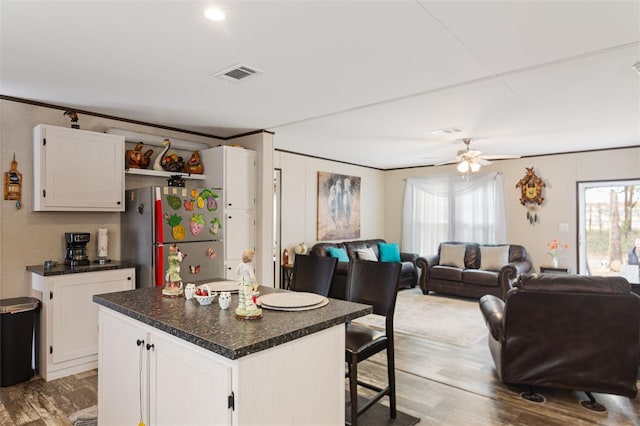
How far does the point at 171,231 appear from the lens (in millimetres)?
3789

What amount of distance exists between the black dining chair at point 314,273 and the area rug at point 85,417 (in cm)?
162

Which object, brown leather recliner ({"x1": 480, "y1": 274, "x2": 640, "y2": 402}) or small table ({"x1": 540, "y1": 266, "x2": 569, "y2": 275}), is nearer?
brown leather recliner ({"x1": 480, "y1": 274, "x2": 640, "y2": 402})

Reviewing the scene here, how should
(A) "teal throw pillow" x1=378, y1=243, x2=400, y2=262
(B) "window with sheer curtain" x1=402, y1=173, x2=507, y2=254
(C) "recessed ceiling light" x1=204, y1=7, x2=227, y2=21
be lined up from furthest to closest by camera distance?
(A) "teal throw pillow" x1=378, y1=243, x2=400, y2=262 → (B) "window with sheer curtain" x1=402, y1=173, x2=507, y2=254 → (C) "recessed ceiling light" x1=204, y1=7, x2=227, y2=21

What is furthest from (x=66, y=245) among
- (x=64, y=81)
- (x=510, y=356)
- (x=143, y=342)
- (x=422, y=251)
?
(x=422, y=251)

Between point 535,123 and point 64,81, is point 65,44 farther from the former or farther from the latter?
point 535,123

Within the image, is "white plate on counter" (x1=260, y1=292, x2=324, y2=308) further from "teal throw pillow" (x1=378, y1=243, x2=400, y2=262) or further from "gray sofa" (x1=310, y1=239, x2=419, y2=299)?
"teal throw pillow" (x1=378, y1=243, x2=400, y2=262)

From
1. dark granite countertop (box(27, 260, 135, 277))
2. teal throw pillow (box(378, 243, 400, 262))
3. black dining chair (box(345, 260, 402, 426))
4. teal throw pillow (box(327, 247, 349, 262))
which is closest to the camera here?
black dining chair (box(345, 260, 402, 426))

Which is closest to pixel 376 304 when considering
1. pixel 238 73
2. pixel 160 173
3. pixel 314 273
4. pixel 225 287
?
pixel 314 273

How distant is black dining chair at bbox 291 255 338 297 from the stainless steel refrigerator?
1097mm

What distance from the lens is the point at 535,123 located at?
450cm

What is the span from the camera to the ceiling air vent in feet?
9.20

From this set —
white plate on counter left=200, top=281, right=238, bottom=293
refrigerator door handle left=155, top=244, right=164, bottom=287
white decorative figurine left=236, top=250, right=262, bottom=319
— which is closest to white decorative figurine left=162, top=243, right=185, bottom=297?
white plate on counter left=200, top=281, right=238, bottom=293

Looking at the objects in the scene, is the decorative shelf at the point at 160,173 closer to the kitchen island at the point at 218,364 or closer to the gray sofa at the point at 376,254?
the kitchen island at the point at 218,364

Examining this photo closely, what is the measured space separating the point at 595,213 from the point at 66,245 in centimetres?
737
